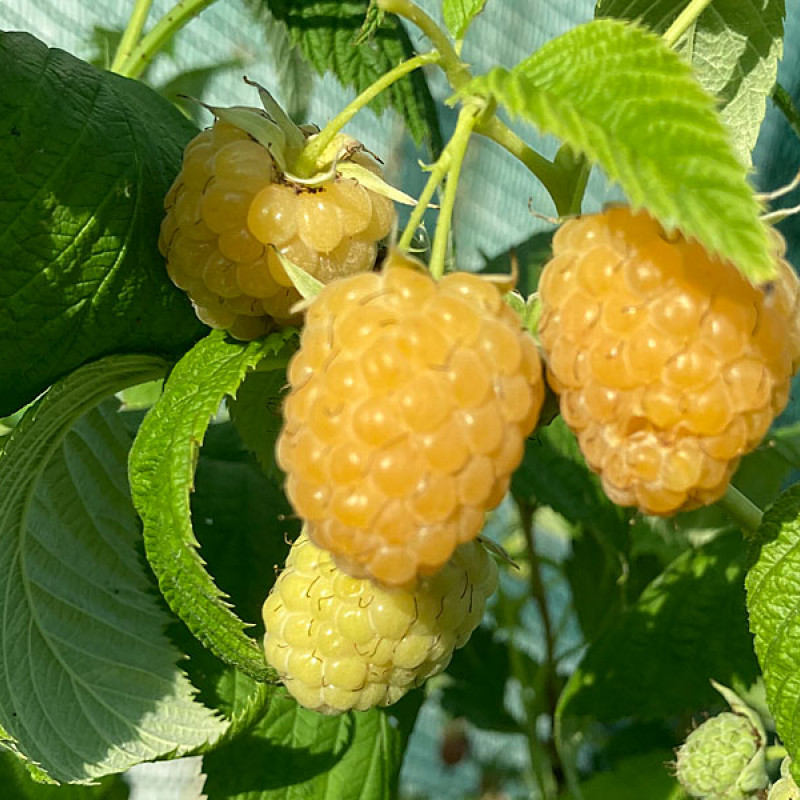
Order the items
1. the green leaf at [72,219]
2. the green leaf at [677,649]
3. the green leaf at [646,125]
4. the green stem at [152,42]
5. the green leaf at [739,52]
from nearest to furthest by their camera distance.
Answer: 1. the green leaf at [646,125]
2. the green leaf at [72,219]
3. the green leaf at [739,52]
4. the green stem at [152,42]
5. the green leaf at [677,649]

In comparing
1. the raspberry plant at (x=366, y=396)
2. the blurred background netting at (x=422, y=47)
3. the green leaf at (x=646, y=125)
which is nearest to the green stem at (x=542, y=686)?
the raspberry plant at (x=366, y=396)

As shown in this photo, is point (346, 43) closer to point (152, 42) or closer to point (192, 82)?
point (152, 42)

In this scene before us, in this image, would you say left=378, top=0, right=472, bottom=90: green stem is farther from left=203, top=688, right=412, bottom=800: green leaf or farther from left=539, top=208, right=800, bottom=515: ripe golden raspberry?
left=203, top=688, right=412, bottom=800: green leaf

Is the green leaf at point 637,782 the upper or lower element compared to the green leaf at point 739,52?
lower

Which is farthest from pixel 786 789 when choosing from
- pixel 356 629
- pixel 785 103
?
pixel 785 103

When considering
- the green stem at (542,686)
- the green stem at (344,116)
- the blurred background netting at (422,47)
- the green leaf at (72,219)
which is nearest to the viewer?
the green stem at (344,116)

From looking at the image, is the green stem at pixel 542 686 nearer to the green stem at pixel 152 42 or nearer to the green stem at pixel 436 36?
the green stem at pixel 152 42

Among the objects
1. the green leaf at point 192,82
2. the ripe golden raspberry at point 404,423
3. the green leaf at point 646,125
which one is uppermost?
the green leaf at point 646,125
